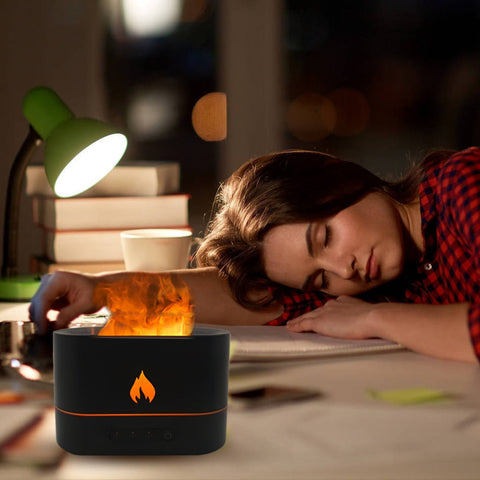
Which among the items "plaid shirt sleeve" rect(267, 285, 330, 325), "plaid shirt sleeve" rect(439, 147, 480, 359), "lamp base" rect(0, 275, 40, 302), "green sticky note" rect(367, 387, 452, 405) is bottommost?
"lamp base" rect(0, 275, 40, 302)

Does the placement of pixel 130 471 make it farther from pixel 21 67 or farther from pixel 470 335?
pixel 21 67

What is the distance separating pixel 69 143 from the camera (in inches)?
43.1

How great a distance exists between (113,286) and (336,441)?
57 centimetres

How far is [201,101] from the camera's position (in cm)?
202

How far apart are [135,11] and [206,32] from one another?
21 cm

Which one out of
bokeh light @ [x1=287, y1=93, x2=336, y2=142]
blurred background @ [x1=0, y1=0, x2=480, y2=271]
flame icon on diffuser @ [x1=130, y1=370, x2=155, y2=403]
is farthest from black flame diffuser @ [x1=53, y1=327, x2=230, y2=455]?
bokeh light @ [x1=287, y1=93, x2=336, y2=142]

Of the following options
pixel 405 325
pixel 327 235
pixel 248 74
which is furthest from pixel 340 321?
pixel 248 74

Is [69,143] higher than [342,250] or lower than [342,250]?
higher

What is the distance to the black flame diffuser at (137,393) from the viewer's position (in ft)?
1.59

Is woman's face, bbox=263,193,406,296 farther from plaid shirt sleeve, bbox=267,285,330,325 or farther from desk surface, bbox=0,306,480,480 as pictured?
desk surface, bbox=0,306,480,480

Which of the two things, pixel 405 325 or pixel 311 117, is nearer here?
pixel 405 325

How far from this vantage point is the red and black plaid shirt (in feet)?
3.14

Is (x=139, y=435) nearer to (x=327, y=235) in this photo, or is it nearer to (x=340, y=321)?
(x=340, y=321)

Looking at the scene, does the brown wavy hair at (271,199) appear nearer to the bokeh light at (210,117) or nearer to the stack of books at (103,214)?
the stack of books at (103,214)
